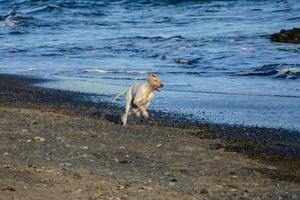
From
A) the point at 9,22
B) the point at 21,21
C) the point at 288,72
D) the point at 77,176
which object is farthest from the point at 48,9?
the point at 77,176

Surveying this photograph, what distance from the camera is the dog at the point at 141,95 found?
10.1m

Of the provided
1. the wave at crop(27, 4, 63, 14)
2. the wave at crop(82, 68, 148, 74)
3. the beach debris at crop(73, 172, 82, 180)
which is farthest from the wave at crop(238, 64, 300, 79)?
the wave at crop(27, 4, 63, 14)

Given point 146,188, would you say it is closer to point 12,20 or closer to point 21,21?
point 21,21

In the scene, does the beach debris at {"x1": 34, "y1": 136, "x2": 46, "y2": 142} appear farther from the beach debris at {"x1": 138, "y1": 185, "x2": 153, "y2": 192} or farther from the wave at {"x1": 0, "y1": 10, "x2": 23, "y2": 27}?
the wave at {"x1": 0, "y1": 10, "x2": 23, "y2": 27}

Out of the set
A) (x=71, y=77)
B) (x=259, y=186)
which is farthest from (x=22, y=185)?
(x=71, y=77)

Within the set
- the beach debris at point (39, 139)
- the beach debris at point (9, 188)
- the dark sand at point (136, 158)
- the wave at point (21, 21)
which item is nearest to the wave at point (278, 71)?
the dark sand at point (136, 158)

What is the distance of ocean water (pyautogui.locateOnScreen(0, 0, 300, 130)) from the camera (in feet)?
42.4

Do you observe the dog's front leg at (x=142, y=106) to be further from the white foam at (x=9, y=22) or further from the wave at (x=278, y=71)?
the white foam at (x=9, y=22)

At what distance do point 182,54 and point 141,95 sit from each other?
11097 millimetres

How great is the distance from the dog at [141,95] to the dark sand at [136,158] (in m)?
0.23

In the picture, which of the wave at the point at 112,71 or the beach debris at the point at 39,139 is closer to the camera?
the beach debris at the point at 39,139

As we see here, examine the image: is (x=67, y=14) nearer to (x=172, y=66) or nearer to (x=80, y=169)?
(x=172, y=66)

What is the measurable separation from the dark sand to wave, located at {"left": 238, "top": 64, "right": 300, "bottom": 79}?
5.61 meters

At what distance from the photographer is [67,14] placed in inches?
1547
